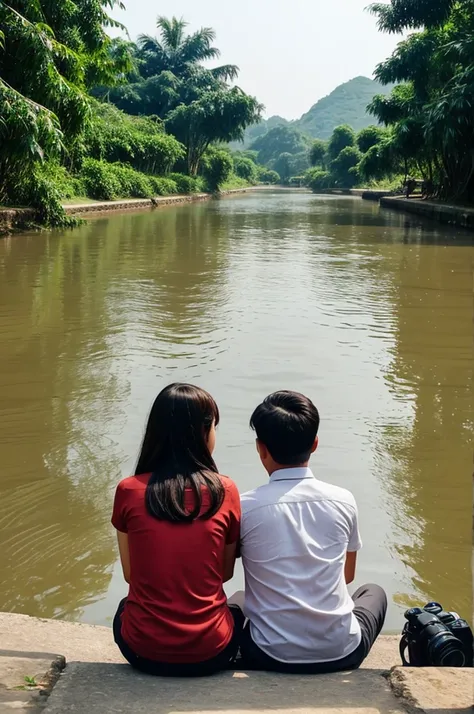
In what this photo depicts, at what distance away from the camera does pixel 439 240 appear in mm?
17062

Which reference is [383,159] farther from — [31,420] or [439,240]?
[31,420]

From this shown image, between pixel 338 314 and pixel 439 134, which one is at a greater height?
pixel 439 134

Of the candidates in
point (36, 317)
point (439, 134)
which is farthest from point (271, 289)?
point (439, 134)

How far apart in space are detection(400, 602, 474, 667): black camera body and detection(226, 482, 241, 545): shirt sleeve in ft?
1.72

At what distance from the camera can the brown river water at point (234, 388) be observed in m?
3.29

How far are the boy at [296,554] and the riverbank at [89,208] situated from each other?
1509cm

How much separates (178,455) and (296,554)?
0.42 metres

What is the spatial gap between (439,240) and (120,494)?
16.0 m

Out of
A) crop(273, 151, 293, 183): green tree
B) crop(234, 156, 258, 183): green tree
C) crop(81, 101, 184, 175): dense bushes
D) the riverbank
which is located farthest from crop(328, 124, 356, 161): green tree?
crop(273, 151, 293, 183): green tree

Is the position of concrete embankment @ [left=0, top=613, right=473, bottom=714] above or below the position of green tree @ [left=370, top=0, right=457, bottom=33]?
below

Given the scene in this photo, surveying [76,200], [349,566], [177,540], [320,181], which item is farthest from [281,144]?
[177,540]

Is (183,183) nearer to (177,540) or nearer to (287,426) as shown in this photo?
(287,426)

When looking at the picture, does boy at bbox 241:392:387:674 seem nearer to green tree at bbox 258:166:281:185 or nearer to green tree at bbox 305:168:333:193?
green tree at bbox 305:168:333:193

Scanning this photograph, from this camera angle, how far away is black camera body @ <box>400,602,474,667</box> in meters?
2.02
